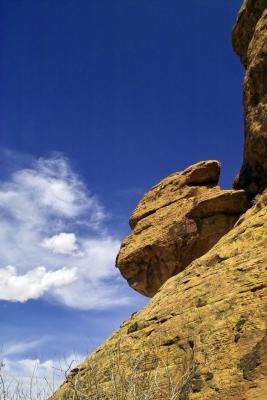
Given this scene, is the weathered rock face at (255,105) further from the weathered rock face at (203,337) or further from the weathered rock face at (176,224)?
the weathered rock face at (203,337)

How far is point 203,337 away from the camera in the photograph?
45.7 ft

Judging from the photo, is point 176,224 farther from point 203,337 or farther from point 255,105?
point 203,337

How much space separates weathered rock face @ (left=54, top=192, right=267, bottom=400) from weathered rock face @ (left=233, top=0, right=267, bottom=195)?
2.88 meters

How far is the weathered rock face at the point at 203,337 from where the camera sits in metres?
12.2

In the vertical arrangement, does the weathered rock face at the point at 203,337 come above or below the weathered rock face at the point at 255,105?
below

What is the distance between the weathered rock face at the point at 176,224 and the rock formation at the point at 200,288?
56 mm

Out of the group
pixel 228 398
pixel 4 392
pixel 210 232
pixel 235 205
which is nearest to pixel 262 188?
pixel 235 205

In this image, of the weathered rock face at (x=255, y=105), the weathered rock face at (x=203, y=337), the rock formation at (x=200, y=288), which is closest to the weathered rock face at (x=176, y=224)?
the rock formation at (x=200, y=288)

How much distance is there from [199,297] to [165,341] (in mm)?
1758

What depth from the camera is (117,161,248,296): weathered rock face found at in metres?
24.6

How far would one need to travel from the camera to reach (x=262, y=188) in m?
22.0

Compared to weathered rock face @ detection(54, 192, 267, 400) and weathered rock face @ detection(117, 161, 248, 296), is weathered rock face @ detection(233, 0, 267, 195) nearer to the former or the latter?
weathered rock face @ detection(117, 161, 248, 296)

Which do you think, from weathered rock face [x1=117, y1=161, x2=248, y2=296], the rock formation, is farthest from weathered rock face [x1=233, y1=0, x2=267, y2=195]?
weathered rock face [x1=117, y1=161, x2=248, y2=296]

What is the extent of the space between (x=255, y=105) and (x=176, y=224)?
757 cm
